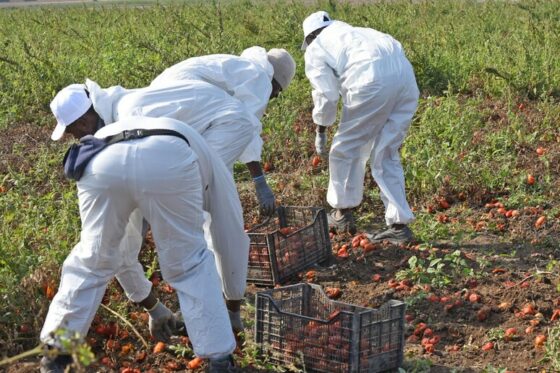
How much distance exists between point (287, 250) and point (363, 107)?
3.70 ft

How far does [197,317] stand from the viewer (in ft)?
12.5

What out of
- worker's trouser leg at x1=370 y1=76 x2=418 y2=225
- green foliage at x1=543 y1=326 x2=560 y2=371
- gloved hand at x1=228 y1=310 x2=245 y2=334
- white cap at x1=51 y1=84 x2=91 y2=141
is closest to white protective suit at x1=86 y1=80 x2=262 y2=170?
white cap at x1=51 y1=84 x2=91 y2=141

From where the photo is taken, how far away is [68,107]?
13.6 ft

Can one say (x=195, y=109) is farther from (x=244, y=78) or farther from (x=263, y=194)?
(x=263, y=194)

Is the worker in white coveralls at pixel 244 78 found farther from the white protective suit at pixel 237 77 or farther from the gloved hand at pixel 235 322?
the gloved hand at pixel 235 322

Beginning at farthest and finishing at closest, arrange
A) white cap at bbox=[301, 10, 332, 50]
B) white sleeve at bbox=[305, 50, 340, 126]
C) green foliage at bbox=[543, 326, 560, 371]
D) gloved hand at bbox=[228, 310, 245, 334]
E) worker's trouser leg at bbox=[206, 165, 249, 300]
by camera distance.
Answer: white cap at bbox=[301, 10, 332, 50], white sleeve at bbox=[305, 50, 340, 126], gloved hand at bbox=[228, 310, 245, 334], worker's trouser leg at bbox=[206, 165, 249, 300], green foliage at bbox=[543, 326, 560, 371]

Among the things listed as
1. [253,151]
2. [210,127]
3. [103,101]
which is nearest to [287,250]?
[253,151]

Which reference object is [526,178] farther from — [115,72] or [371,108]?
[115,72]

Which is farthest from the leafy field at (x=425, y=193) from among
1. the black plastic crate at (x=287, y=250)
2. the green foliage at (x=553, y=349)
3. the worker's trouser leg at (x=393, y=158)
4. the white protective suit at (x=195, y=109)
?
the white protective suit at (x=195, y=109)

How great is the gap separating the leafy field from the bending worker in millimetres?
284

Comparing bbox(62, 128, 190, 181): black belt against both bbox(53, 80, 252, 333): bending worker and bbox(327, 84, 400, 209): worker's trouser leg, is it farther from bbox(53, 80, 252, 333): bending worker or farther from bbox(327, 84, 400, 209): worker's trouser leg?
bbox(327, 84, 400, 209): worker's trouser leg

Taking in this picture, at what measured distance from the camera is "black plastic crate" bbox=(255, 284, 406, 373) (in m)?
3.94

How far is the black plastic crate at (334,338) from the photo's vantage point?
12.9ft

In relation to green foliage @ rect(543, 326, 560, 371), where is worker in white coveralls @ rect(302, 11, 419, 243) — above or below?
above
